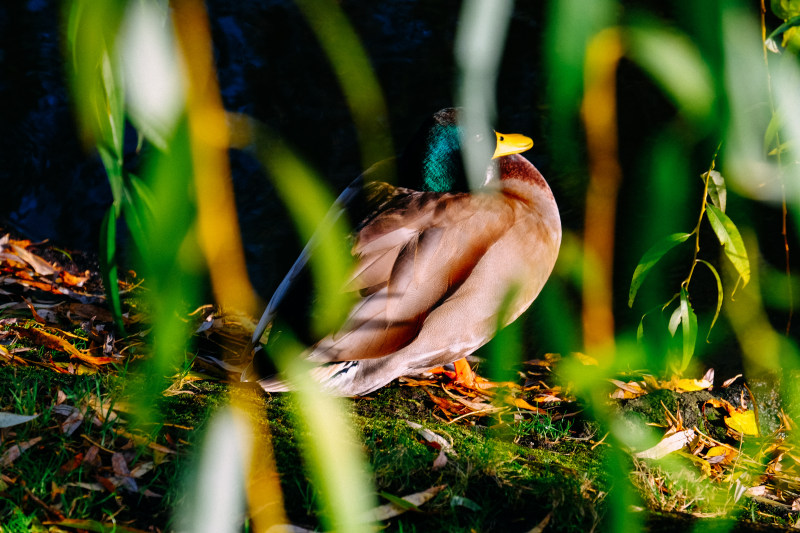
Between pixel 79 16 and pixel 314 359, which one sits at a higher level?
pixel 79 16

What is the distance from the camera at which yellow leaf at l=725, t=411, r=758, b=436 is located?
2.42 meters

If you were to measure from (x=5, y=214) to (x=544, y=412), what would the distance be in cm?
312

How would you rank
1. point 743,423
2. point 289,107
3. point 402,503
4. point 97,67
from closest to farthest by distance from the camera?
point 97,67 < point 402,503 < point 743,423 < point 289,107

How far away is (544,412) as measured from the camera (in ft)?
7.99

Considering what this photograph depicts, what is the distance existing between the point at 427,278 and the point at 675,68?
1.28m

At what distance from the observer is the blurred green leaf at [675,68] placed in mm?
930

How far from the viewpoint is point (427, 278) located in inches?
85.3

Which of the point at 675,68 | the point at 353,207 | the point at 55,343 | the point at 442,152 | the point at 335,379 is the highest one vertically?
the point at 675,68

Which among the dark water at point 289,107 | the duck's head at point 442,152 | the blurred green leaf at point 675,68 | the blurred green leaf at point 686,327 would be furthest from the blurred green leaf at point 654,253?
the dark water at point 289,107

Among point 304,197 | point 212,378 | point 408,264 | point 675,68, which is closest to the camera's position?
point 304,197

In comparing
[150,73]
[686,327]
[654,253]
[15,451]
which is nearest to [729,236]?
[654,253]

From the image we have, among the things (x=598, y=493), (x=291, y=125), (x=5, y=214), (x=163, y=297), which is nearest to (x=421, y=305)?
(x=598, y=493)

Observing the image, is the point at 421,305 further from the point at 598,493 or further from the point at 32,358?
the point at 32,358

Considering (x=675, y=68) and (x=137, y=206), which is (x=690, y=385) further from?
(x=137, y=206)
